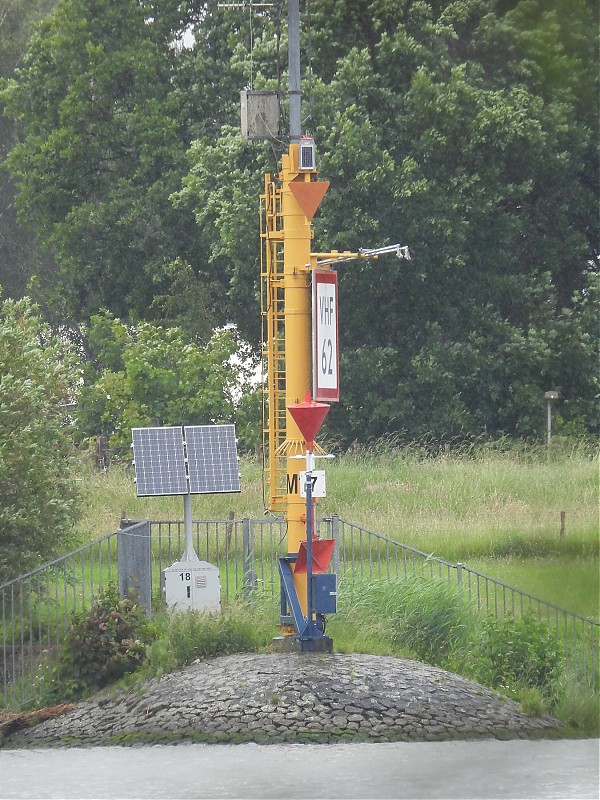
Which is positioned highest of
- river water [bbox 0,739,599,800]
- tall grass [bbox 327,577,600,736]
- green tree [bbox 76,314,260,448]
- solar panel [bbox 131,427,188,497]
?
green tree [bbox 76,314,260,448]

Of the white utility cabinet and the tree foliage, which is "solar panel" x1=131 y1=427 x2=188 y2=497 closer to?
the white utility cabinet

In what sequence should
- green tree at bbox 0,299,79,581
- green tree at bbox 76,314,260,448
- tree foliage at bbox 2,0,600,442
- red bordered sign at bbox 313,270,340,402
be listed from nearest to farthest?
red bordered sign at bbox 313,270,340,402 → green tree at bbox 0,299,79,581 → green tree at bbox 76,314,260,448 → tree foliage at bbox 2,0,600,442

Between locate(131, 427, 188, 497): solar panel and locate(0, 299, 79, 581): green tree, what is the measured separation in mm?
1225

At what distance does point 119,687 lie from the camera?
15.3 meters

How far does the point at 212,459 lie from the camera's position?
57.2 feet

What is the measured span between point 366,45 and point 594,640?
26.4 metres

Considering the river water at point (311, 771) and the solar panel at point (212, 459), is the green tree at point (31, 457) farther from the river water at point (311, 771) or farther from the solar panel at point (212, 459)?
the river water at point (311, 771)

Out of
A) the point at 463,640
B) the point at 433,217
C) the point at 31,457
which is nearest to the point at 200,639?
the point at 463,640

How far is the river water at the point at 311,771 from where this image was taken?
11.3 m

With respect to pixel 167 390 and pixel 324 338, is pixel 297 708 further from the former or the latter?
pixel 167 390

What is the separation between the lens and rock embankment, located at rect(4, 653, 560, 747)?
44.9 ft

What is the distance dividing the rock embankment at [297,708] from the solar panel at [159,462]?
254 cm

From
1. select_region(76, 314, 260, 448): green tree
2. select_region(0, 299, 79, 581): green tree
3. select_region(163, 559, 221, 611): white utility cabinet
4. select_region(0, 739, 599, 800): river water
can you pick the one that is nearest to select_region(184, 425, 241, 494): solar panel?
select_region(163, 559, 221, 611): white utility cabinet

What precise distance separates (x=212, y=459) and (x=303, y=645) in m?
3.08
